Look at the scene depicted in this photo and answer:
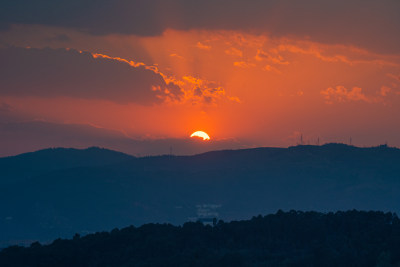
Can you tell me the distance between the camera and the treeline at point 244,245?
98625mm

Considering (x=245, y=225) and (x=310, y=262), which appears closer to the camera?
(x=310, y=262)

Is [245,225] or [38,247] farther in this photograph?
[245,225]

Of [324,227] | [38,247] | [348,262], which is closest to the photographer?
[348,262]

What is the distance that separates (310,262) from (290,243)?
13592mm

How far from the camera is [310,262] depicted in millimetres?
97625

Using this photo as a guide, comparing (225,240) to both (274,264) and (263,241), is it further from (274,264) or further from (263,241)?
(274,264)

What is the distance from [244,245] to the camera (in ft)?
367

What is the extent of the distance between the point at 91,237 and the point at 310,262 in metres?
29.3

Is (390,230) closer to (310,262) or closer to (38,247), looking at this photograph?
(310,262)

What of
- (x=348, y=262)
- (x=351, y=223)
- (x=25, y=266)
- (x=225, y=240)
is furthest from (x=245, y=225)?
(x=25, y=266)

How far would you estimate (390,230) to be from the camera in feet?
354

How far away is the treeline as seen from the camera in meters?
A: 98.6

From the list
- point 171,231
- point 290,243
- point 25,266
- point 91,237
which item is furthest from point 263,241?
point 25,266

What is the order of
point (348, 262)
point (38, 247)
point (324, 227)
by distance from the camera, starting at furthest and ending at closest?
point (324, 227), point (38, 247), point (348, 262)
